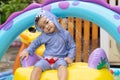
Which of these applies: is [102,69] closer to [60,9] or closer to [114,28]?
[114,28]

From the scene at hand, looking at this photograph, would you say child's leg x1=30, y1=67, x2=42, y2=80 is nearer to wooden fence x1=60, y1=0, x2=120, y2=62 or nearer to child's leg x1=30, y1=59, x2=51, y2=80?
child's leg x1=30, y1=59, x2=51, y2=80

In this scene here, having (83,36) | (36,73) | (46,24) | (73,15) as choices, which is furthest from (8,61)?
(36,73)

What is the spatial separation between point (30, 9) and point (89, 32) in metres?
3.03

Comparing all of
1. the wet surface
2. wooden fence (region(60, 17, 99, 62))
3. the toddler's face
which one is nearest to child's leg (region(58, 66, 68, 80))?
the toddler's face

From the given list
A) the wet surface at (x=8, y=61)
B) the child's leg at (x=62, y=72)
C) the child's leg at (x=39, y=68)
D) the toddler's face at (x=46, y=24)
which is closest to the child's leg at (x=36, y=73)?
the child's leg at (x=39, y=68)

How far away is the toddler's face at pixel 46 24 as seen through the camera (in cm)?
326

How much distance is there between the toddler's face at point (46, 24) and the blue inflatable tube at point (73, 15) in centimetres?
47

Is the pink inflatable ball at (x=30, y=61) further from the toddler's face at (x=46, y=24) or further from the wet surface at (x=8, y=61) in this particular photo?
the wet surface at (x=8, y=61)

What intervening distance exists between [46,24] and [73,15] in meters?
0.54

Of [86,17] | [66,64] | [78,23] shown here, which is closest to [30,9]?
[86,17]

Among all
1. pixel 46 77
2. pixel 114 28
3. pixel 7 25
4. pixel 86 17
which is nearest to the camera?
pixel 46 77

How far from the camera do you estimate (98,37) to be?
22.5 ft

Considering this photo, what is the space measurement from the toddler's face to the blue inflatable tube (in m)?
0.47

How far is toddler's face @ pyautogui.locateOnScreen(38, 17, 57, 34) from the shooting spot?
3260 millimetres
